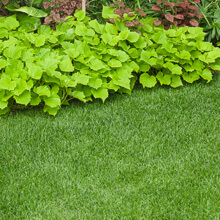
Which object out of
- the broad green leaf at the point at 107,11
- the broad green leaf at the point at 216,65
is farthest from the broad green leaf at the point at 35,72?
the broad green leaf at the point at 216,65

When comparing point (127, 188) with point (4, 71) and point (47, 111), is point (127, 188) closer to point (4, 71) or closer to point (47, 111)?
point (47, 111)

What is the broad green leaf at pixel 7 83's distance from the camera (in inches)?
107

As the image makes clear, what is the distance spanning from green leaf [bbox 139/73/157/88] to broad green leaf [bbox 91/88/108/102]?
47cm

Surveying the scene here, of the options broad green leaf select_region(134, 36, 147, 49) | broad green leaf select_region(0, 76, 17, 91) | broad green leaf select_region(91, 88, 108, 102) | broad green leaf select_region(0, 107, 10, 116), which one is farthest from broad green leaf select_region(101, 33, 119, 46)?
broad green leaf select_region(0, 107, 10, 116)

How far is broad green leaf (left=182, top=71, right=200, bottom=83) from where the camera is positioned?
11.5ft

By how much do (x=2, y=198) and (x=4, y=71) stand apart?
1.37 m

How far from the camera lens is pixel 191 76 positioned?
353 cm

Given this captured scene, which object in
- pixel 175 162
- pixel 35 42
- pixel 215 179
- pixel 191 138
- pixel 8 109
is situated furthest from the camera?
pixel 35 42

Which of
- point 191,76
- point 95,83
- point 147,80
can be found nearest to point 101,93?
point 95,83

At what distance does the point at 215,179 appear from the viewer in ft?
7.48

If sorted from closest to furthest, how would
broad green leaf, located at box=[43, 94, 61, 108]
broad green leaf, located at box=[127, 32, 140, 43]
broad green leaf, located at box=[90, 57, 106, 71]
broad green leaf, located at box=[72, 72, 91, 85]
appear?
broad green leaf, located at box=[43, 94, 61, 108], broad green leaf, located at box=[72, 72, 91, 85], broad green leaf, located at box=[90, 57, 106, 71], broad green leaf, located at box=[127, 32, 140, 43]

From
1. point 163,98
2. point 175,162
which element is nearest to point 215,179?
point 175,162

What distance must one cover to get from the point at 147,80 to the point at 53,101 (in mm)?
1005

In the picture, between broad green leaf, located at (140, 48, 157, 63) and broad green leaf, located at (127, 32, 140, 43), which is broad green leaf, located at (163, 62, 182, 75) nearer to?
broad green leaf, located at (140, 48, 157, 63)
